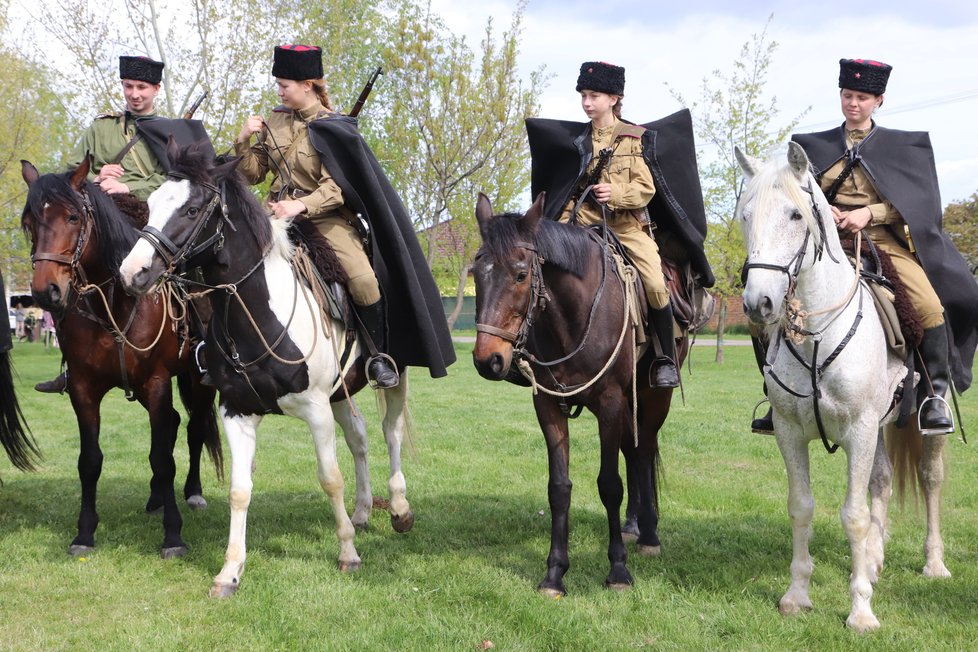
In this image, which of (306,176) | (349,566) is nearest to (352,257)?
(306,176)

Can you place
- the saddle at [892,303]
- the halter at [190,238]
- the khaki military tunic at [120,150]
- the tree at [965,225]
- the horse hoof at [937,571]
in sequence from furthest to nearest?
1. the tree at [965,225]
2. the khaki military tunic at [120,150]
3. the horse hoof at [937,571]
4. the saddle at [892,303]
5. the halter at [190,238]

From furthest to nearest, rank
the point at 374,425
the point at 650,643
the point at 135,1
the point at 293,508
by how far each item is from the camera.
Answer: the point at 135,1 → the point at 374,425 → the point at 293,508 → the point at 650,643

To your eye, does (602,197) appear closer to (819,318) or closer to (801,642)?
(819,318)

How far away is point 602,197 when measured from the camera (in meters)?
5.84

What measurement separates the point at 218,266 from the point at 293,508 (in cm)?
305

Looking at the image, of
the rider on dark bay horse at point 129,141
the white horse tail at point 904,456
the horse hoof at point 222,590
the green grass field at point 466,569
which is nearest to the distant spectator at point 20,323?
the green grass field at point 466,569

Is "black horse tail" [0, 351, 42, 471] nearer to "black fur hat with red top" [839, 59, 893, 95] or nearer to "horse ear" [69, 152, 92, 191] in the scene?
"horse ear" [69, 152, 92, 191]

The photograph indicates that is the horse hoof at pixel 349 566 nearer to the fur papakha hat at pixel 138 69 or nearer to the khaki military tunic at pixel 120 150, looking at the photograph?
the khaki military tunic at pixel 120 150

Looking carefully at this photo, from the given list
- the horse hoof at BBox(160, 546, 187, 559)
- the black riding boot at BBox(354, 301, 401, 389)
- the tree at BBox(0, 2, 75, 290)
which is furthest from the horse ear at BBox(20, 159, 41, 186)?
the tree at BBox(0, 2, 75, 290)

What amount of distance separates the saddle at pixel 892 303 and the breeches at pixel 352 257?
3.21 metres

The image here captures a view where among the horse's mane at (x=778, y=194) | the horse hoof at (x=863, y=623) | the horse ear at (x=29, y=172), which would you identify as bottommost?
the horse hoof at (x=863, y=623)

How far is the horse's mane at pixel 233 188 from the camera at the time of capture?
5031 millimetres

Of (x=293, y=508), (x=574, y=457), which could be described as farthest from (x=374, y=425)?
(x=293, y=508)

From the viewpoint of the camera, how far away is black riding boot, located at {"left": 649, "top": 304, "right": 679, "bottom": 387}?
5.97m
